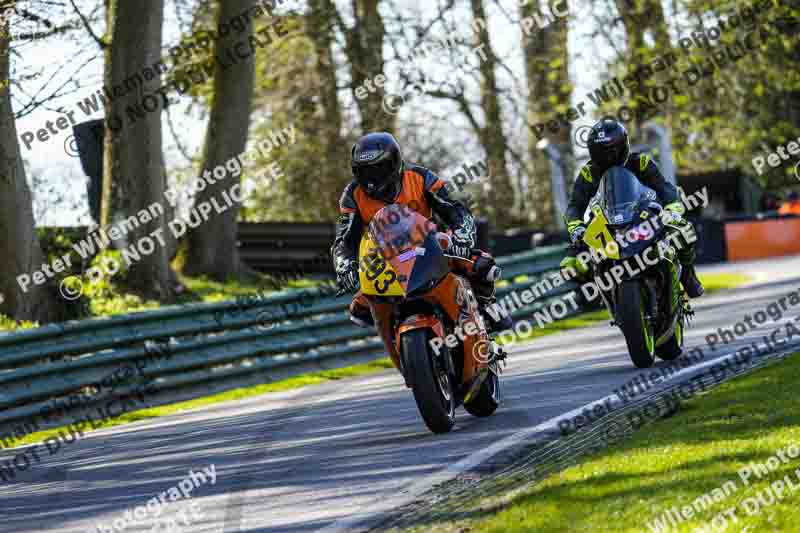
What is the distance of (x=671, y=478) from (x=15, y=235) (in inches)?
427

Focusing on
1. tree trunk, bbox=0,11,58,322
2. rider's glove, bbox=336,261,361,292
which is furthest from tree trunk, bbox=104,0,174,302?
rider's glove, bbox=336,261,361,292

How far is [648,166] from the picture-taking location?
1125 centimetres

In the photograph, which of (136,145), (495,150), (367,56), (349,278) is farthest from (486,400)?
(495,150)

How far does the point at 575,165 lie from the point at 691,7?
13.4 feet

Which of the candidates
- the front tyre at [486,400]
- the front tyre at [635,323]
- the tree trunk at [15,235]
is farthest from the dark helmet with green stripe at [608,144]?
the tree trunk at [15,235]

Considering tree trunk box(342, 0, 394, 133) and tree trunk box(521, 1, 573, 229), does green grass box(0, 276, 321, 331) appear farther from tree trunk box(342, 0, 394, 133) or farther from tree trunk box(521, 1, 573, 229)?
tree trunk box(521, 1, 573, 229)

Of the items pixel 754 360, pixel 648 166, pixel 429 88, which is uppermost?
pixel 429 88

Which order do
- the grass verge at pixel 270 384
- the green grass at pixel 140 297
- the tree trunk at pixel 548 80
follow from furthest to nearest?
the tree trunk at pixel 548 80 → the green grass at pixel 140 297 → the grass verge at pixel 270 384

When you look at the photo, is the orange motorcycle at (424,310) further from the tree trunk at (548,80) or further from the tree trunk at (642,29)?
the tree trunk at (642,29)

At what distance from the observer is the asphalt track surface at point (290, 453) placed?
709 centimetres

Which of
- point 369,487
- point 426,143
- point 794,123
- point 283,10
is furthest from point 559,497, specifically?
point 794,123

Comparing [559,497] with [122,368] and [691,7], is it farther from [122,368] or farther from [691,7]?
[691,7]

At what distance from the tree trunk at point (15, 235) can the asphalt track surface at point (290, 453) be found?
3.41 m

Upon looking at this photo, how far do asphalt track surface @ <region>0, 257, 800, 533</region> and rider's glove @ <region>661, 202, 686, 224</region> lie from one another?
124 cm
